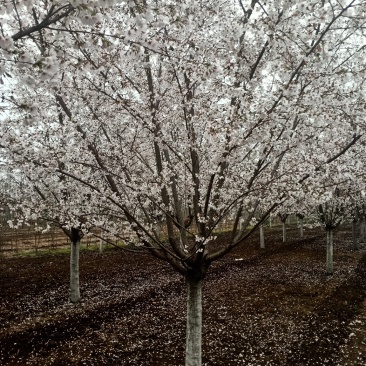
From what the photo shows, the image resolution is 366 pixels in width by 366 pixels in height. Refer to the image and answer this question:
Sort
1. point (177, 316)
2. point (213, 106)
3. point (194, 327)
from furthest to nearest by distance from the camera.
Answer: point (177, 316), point (194, 327), point (213, 106)

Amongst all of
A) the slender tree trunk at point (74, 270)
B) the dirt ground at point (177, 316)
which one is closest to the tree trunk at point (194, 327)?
the dirt ground at point (177, 316)

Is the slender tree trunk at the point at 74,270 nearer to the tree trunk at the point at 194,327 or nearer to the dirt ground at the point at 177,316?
the dirt ground at the point at 177,316

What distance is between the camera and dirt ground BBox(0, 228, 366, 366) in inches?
437

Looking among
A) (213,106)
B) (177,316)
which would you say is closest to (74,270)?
(177,316)

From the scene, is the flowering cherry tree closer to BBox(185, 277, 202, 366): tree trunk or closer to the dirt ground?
BBox(185, 277, 202, 366): tree trunk

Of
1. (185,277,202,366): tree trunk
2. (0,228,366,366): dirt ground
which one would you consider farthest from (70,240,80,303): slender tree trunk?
(185,277,202,366): tree trunk

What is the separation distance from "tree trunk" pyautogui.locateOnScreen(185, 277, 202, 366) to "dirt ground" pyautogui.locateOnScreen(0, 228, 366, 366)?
9.74 feet

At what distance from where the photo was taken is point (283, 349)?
37.7 feet

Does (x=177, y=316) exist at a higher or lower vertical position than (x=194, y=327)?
lower

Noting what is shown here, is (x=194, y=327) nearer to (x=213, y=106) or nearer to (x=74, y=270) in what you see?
(x=213, y=106)

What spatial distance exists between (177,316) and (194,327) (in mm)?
7465

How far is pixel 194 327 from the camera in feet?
25.8

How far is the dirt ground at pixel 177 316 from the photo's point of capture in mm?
11102

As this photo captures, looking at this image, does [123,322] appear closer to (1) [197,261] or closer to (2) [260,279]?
(1) [197,261]
